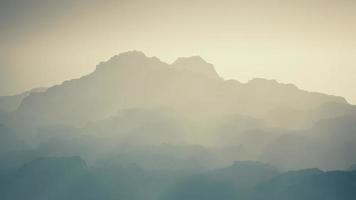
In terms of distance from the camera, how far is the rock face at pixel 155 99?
11.1 meters

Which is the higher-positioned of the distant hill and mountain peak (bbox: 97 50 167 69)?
mountain peak (bbox: 97 50 167 69)

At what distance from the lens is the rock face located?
11141mm

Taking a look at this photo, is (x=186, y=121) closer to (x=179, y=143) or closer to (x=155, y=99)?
(x=179, y=143)

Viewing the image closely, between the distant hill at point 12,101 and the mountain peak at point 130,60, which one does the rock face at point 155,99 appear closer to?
the mountain peak at point 130,60

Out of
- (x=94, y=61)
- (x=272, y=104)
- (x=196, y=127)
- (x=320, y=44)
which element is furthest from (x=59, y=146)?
(x=320, y=44)

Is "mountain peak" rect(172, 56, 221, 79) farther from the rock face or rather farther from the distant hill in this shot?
the distant hill

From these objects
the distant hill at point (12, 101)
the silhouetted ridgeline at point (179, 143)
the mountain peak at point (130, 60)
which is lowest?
the silhouetted ridgeline at point (179, 143)

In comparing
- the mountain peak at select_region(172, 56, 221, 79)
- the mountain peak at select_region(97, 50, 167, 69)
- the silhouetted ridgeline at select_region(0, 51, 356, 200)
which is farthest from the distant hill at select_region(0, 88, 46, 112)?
the mountain peak at select_region(172, 56, 221, 79)

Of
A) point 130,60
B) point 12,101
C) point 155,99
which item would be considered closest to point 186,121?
point 155,99

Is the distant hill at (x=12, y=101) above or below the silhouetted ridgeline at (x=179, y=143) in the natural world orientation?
above

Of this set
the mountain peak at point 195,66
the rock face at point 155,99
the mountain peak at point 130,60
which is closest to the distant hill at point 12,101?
the rock face at point 155,99

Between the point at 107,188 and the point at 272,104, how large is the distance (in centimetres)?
601

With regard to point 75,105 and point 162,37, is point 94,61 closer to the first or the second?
point 162,37

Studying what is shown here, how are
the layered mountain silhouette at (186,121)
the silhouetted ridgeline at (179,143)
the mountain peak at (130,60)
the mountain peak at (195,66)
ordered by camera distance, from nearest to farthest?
the mountain peak at (130,60)
the silhouetted ridgeline at (179,143)
the layered mountain silhouette at (186,121)
the mountain peak at (195,66)
